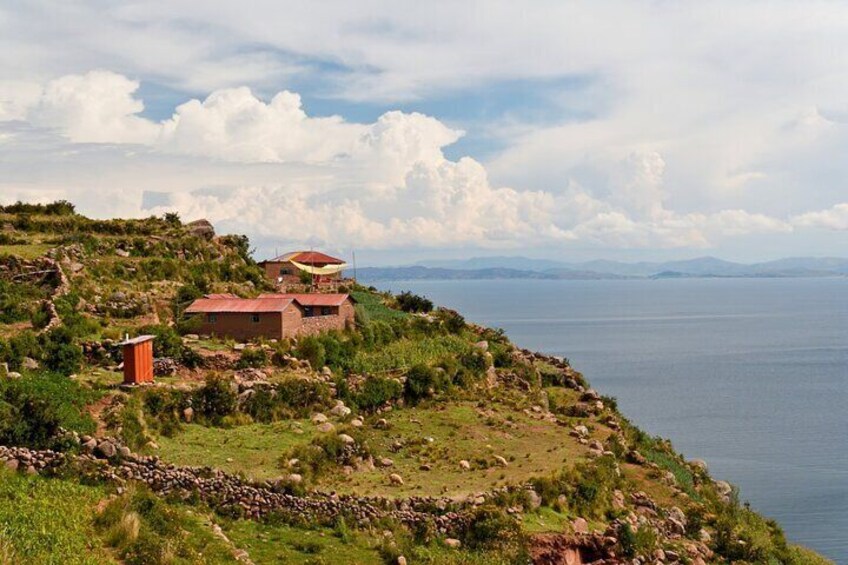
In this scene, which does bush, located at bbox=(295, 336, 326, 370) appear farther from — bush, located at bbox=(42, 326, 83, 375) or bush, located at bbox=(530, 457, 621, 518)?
bush, located at bbox=(530, 457, 621, 518)

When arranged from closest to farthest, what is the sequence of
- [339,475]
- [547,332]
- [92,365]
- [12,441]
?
[12,441] → [339,475] → [92,365] → [547,332]

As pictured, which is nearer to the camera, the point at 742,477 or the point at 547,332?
the point at 742,477

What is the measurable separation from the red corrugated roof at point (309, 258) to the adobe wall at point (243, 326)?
21.0 m

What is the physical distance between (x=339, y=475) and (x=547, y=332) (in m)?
137

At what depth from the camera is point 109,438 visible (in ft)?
70.3

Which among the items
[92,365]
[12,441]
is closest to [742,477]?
[92,365]

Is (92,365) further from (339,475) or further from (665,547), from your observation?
(665,547)

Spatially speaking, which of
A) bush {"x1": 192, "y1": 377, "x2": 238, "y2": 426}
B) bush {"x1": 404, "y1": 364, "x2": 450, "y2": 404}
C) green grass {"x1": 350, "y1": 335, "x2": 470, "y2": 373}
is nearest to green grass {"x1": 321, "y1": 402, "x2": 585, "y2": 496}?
bush {"x1": 404, "y1": 364, "x2": 450, "y2": 404}

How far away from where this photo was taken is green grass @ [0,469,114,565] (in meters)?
14.6

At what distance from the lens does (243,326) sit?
33188 mm

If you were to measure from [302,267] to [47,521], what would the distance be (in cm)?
3574

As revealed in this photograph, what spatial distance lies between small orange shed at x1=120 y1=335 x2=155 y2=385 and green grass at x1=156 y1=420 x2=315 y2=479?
2375mm

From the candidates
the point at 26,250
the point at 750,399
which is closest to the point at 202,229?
the point at 26,250

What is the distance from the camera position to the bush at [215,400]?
84.0ft
